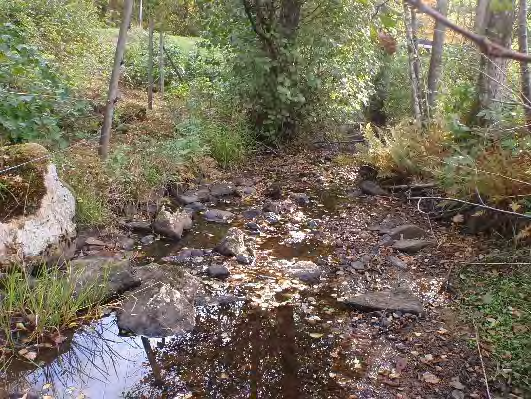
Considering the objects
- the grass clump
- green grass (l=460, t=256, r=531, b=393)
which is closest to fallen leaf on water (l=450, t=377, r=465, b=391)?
green grass (l=460, t=256, r=531, b=393)

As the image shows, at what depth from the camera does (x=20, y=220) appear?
4457 mm

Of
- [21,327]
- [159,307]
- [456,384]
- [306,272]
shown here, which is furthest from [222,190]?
[456,384]

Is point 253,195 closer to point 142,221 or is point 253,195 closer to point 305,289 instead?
point 142,221

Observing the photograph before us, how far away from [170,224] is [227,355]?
2.52m

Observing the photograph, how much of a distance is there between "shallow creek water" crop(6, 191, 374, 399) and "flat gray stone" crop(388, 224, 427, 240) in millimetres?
1479

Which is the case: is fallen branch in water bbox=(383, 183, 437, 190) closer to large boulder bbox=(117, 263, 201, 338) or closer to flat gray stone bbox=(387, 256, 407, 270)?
flat gray stone bbox=(387, 256, 407, 270)

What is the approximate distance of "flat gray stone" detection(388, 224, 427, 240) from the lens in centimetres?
596

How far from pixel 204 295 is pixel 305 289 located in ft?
3.44

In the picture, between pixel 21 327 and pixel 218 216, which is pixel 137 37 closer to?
pixel 218 216

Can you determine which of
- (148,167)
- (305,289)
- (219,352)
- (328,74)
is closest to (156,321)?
→ (219,352)

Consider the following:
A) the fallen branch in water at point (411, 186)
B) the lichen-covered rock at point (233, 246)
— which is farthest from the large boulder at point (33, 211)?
the fallen branch in water at point (411, 186)

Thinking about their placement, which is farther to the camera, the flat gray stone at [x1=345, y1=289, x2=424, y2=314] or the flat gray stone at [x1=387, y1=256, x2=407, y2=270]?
the flat gray stone at [x1=387, y1=256, x2=407, y2=270]

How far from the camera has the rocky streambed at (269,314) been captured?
3.44 metres

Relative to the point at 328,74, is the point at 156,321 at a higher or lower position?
lower
